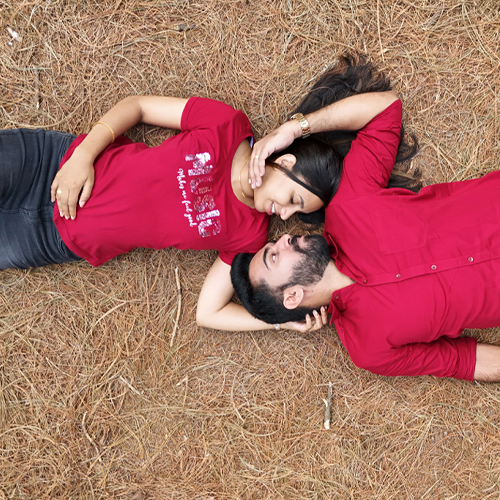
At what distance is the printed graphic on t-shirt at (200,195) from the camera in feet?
8.45

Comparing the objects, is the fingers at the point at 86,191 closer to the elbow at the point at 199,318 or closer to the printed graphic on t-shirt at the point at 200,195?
the printed graphic on t-shirt at the point at 200,195

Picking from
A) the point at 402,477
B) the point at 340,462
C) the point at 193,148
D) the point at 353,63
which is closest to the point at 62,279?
Result: the point at 193,148

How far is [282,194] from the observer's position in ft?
8.25

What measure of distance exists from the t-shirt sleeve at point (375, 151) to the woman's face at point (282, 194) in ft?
1.08

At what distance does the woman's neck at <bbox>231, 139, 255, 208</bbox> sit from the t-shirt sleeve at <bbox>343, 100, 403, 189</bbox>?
690 millimetres

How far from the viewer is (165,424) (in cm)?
302

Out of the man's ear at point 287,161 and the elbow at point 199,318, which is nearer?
the man's ear at point 287,161

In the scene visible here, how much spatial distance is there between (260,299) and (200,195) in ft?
2.73

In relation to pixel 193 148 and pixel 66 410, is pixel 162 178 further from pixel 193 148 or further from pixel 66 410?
pixel 66 410

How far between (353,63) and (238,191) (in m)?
1.36

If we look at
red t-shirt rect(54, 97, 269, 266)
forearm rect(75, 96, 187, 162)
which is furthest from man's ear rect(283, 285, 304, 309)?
forearm rect(75, 96, 187, 162)

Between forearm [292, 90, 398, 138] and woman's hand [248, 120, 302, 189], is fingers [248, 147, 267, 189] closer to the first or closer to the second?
woman's hand [248, 120, 302, 189]

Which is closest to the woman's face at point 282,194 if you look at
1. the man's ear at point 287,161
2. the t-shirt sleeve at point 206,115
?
the man's ear at point 287,161

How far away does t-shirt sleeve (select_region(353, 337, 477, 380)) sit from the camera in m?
2.61
